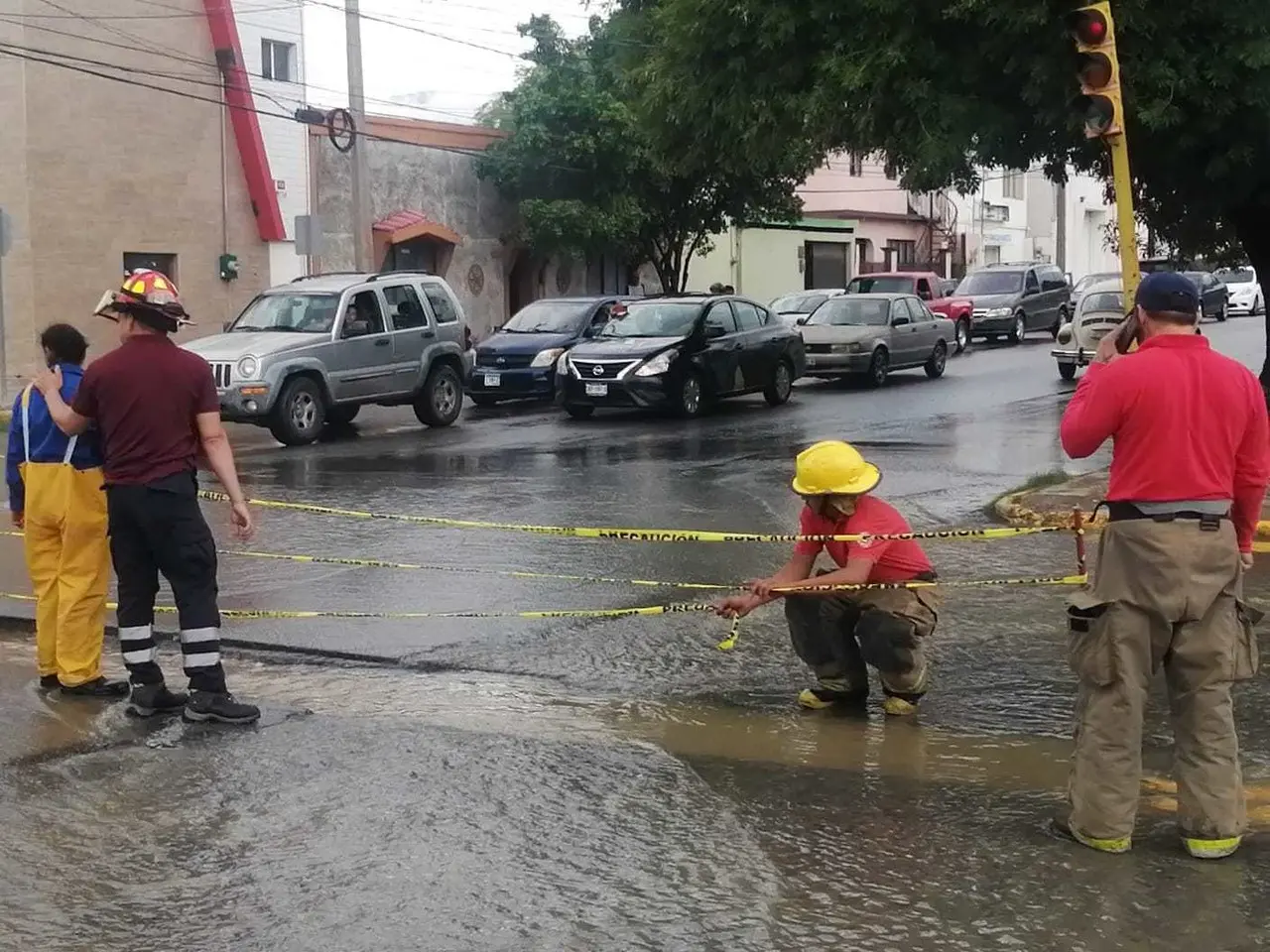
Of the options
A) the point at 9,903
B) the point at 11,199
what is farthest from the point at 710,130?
the point at 11,199

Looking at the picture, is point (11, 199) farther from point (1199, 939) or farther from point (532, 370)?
point (1199, 939)

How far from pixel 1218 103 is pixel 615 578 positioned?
7120 mm

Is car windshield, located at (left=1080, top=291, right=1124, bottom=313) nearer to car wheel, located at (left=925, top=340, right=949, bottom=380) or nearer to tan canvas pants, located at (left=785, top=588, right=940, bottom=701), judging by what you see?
car wheel, located at (left=925, top=340, right=949, bottom=380)

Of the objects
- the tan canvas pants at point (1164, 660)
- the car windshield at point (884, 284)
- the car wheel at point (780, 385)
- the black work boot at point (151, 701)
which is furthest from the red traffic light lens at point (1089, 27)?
the car windshield at point (884, 284)

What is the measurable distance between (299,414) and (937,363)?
540 inches

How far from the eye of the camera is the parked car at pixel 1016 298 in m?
37.0

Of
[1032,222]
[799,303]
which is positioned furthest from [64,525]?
[1032,222]

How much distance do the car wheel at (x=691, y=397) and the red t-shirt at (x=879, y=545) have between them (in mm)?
14032

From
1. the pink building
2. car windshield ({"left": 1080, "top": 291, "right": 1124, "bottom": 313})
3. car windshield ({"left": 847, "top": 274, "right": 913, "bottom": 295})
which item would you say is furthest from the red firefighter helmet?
the pink building

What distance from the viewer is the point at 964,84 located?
46.1 feet

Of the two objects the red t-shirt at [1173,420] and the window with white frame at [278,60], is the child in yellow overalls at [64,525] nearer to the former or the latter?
the red t-shirt at [1173,420]

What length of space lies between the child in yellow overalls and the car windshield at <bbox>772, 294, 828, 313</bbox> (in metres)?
27.1

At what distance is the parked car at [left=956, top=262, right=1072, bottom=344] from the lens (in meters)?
37.0

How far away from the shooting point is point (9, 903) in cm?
458
